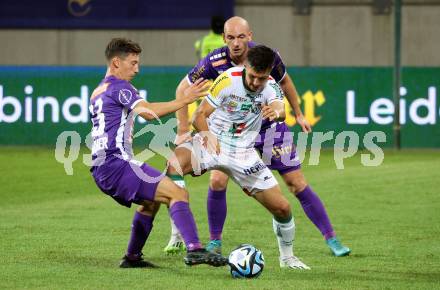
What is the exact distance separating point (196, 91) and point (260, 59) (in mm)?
533

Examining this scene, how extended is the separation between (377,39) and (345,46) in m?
0.78

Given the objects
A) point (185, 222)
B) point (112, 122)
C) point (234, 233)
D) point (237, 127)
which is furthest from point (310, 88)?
point (185, 222)

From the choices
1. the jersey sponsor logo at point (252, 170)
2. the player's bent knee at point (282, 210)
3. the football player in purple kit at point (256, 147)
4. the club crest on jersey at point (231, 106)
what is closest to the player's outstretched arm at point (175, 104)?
the club crest on jersey at point (231, 106)

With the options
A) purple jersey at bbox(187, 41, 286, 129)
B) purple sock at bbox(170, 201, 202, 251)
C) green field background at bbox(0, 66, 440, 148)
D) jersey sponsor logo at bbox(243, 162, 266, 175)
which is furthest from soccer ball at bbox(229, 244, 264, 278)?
green field background at bbox(0, 66, 440, 148)

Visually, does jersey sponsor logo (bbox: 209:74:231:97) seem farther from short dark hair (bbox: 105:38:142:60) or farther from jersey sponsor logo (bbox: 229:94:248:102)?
short dark hair (bbox: 105:38:142:60)

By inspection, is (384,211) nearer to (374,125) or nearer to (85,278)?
(85,278)

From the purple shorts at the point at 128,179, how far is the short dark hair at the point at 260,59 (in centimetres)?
104

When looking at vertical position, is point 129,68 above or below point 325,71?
above

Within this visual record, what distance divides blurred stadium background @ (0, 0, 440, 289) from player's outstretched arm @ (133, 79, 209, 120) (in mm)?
1170

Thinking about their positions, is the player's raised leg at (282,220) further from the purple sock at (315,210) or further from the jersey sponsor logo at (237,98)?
the purple sock at (315,210)

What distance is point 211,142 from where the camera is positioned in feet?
28.3

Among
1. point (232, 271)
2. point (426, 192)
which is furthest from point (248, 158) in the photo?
point (426, 192)

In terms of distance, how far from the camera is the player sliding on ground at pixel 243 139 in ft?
28.0

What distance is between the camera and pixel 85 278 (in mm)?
8062
